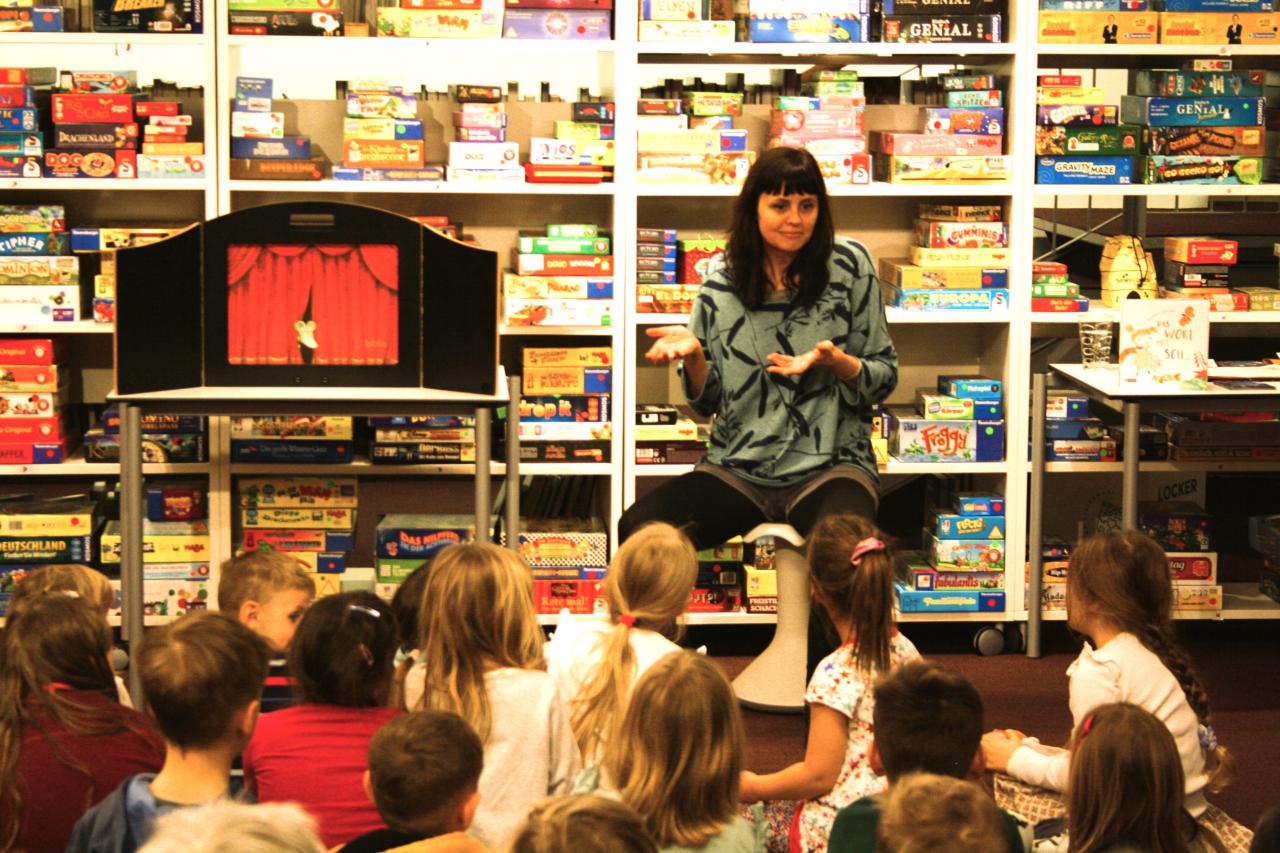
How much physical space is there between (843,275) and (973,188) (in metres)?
0.84

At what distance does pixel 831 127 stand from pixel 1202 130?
1113 mm

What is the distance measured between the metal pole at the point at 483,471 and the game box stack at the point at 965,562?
4.43ft

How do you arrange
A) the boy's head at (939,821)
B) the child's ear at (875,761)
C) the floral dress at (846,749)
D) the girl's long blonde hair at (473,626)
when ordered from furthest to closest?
1. the floral dress at (846,749)
2. the girl's long blonde hair at (473,626)
3. the child's ear at (875,761)
4. the boy's head at (939,821)

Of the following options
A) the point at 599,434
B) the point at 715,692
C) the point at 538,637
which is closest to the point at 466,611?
the point at 538,637

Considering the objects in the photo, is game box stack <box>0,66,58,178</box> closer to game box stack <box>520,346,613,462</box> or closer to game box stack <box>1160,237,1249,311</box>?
game box stack <box>520,346,613,462</box>

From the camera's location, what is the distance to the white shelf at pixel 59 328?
189 inches

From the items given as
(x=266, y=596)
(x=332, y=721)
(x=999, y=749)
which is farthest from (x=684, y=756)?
(x=266, y=596)

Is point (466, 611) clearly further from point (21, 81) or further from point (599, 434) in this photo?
point (21, 81)

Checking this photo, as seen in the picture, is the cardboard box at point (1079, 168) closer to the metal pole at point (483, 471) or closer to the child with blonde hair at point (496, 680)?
the metal pole at point (483, 471)

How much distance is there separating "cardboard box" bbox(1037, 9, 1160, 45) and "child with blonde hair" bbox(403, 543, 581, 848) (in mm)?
2739

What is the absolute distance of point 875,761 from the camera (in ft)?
9.07

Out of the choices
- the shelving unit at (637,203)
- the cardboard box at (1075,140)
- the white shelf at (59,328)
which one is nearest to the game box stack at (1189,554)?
the shelving unit at (637,203)

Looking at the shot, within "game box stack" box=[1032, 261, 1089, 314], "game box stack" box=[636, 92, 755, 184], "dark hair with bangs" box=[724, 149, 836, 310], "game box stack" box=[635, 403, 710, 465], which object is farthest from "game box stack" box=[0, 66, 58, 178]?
"game box stack" box=[1032, 261, 1089, 314]

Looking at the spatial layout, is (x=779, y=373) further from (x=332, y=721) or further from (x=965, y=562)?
(x=332, y=721)
